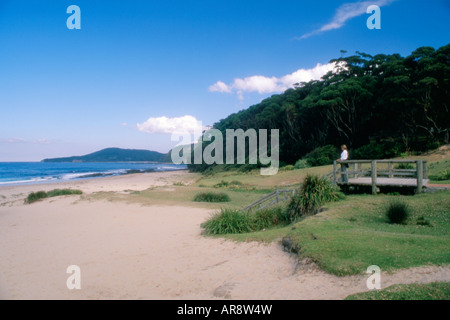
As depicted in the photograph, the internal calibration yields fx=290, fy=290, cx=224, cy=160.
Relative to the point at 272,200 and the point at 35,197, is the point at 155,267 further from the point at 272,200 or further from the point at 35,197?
the point at 35,197

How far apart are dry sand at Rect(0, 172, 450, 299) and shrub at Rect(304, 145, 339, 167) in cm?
2319

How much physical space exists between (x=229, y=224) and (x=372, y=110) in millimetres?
31109

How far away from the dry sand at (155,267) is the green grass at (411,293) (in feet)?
1.17

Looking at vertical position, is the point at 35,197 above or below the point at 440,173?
below

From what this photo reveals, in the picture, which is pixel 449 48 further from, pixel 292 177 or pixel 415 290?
pixel 415 290

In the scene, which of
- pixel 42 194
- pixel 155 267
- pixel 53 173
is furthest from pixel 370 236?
pixel 53 173

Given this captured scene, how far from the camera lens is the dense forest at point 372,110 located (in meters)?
27.9

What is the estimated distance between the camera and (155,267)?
7840 mm

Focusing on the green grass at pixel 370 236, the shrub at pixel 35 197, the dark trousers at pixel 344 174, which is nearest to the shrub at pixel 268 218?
the green grass at pixel 370 236

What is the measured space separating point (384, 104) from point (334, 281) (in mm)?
31630

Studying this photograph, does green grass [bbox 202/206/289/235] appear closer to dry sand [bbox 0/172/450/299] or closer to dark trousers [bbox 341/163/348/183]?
dry sand [bbox 0/172/450/299]

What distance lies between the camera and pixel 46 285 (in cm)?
703

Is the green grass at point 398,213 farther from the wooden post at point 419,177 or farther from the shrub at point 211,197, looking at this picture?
the shrub at point 211,197

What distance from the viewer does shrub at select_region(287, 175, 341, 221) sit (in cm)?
1138
